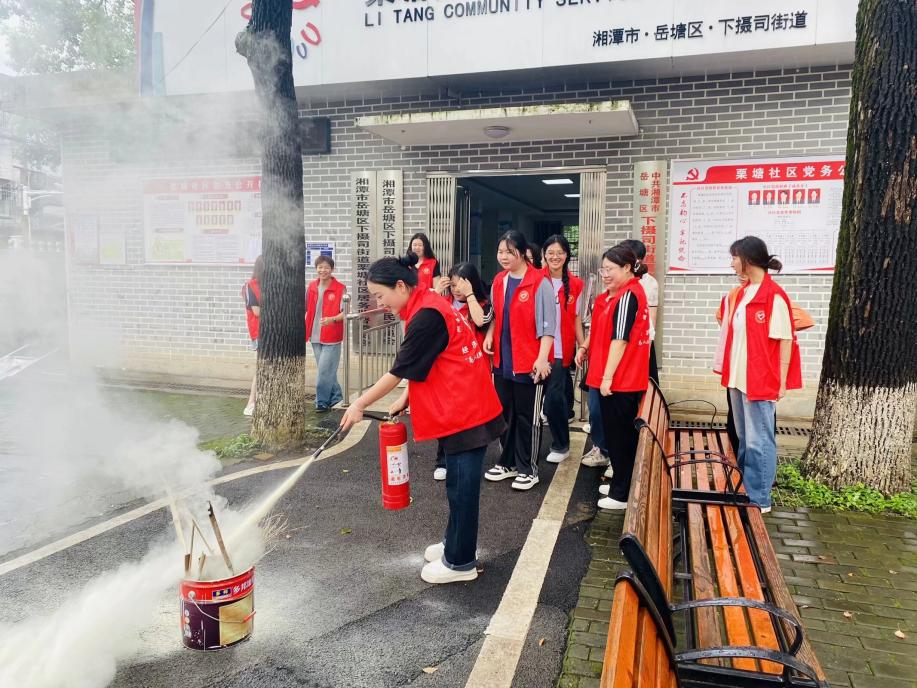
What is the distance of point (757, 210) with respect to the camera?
8086 millimetres

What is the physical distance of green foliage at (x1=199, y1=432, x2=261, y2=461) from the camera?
21.2 ft

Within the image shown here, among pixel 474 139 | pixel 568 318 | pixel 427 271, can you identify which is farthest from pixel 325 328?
pixel 568 318

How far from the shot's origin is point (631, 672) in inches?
69.5

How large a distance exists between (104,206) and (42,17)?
5.37 metres

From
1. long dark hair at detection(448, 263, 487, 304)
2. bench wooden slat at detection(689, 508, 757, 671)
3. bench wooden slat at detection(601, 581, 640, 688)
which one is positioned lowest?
bench wooden slat at detection(689, 508, 757, 671)

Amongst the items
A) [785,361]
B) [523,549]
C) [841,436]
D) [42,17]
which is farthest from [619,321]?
[42,17]

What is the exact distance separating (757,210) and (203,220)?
24.8 feet

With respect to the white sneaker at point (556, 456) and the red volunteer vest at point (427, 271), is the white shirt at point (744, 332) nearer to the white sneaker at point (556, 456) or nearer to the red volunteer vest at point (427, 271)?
the white sneaker at point (556, 456)

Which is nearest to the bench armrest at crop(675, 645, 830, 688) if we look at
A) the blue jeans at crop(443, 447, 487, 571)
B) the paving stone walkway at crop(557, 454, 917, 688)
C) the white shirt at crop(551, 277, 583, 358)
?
the paving stone walkway at crop(557, 454, 917, 688)

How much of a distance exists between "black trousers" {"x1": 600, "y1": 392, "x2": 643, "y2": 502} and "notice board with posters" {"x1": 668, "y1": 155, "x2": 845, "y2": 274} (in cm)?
399

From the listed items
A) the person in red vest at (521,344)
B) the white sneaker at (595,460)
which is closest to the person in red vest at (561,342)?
the white sneaker at (595,460)

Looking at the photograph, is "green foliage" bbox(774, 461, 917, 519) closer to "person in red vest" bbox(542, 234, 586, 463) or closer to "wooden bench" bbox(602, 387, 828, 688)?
"wooden bench" bbox(602, 387, 828, 688)

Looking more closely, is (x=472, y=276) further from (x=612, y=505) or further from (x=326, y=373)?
(x=326, y=373)

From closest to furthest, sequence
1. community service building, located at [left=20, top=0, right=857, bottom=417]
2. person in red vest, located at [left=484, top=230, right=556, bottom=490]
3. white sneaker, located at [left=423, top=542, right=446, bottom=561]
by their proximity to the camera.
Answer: white sneaker, located at [left=423, top=542, right=446, bottom=561] < person in red vest, located at [left=484, top=230, right=556, bottom=490] < community service building, located at [left=20, top=0, right=857, bottom=417]
